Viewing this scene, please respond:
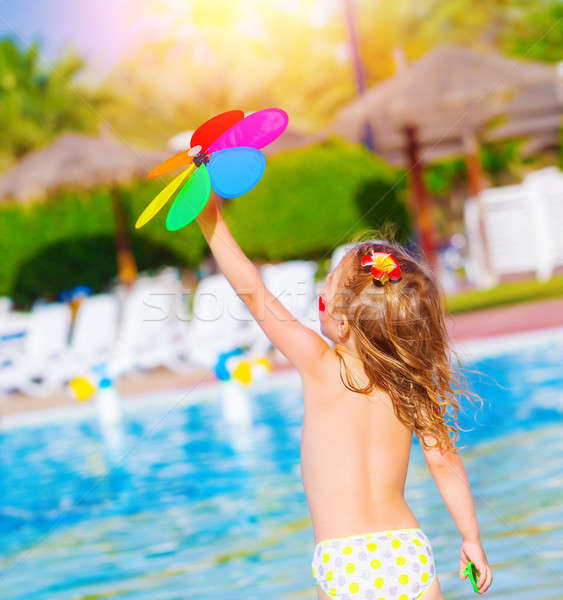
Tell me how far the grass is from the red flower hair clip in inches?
389

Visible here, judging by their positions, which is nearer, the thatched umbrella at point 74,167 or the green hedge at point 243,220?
the thatched umbrella at point 74,167

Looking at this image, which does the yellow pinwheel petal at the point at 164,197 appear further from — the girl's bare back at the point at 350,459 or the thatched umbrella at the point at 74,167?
the thatched umbrella at the point at 74,167

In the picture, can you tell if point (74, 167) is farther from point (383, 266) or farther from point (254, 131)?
point (383, 266)

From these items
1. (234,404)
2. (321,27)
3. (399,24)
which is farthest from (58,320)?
(321,27)

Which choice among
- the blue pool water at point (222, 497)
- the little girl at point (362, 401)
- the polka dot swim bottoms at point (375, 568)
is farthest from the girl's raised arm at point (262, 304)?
the blue pool water at point (222, 497)

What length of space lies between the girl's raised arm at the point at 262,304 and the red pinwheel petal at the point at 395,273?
20 centimetres

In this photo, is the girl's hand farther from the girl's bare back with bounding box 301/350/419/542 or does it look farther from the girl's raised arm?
the girl's raised arm

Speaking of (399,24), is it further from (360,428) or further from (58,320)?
(360,428)

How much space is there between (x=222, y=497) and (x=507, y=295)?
8.14 m

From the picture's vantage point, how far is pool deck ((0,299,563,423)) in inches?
359

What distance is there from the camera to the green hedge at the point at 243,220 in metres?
15.9

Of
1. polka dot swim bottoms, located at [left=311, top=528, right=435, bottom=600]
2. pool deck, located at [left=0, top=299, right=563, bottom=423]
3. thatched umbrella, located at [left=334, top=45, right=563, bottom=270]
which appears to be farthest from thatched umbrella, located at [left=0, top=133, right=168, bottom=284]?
polka dot swim bottoms, located at [left=311, top=528, right=435, bottom=600]

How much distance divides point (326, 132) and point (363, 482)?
12282 millimetres

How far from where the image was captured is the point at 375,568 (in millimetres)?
1934
